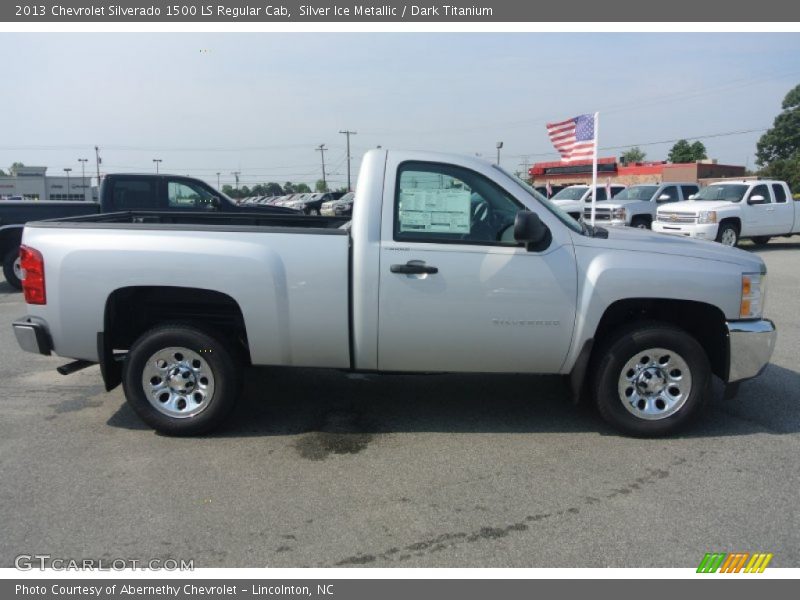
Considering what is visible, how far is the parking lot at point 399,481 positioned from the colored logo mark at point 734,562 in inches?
2.1

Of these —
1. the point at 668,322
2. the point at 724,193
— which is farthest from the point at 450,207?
the point at 724,193

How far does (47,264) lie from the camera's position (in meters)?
4.52

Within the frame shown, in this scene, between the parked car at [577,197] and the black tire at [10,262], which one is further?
the parked car at [577,197]

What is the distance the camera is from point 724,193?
18.1 meters

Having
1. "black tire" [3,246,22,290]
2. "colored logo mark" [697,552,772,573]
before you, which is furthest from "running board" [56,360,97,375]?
"black tire" [3,246,22,290]

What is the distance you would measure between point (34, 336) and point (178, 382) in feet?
3.40

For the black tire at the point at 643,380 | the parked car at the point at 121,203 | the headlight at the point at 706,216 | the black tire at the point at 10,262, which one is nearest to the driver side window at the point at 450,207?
the black tire at the point at 643,380

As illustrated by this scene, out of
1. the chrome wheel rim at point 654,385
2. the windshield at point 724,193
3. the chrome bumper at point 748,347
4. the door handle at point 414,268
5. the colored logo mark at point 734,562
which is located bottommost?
the colored logo mark at point 734,562

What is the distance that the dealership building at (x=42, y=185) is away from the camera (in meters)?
79.2

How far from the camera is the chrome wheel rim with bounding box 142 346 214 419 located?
4.65 metres

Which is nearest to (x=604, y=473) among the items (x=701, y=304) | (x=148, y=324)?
(x=701, y=304)

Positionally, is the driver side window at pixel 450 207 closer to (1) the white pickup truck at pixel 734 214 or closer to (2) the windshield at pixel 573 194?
(1) the white pickup truck at pixel 734 214

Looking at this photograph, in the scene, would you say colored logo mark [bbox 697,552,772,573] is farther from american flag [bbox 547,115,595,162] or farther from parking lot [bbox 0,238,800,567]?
american flag [bbox 547,115,595,162]

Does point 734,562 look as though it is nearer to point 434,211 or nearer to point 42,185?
point 434,211
